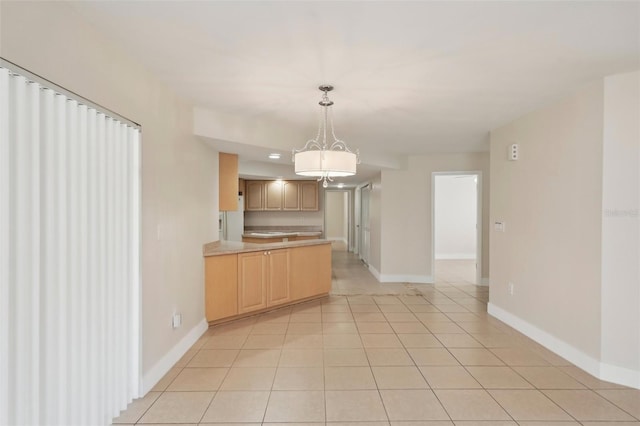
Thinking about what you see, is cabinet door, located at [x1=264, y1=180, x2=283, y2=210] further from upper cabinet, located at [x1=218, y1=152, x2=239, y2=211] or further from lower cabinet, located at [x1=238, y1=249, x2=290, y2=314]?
lower cabinet, located at [x1=238, y1=249, x2=290, y2=314]

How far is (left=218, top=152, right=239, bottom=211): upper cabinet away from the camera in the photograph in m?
4.52

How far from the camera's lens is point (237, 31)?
1974 mm

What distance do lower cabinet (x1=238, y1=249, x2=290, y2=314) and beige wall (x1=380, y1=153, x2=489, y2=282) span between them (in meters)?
2.41

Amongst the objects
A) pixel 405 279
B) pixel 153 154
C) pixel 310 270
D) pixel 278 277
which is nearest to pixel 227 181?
pixel 278 277

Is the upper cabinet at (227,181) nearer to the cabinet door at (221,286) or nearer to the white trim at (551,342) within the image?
the cabinet door at (221,286)

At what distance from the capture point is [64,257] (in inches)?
66.8

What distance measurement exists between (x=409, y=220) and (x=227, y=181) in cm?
344

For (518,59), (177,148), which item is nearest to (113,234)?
(177,148)

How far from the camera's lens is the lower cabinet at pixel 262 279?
4.13 meters

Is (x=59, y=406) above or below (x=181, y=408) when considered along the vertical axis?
above

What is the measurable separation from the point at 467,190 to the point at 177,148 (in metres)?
8.55

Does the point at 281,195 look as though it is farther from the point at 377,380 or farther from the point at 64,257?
the point at 64,257

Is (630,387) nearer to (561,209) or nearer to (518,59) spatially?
(561,209)

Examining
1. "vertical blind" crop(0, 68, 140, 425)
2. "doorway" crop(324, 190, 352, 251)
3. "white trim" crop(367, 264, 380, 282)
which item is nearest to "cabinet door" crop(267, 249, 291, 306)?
"vertical blind" crop(0, 68, 140, 425)
